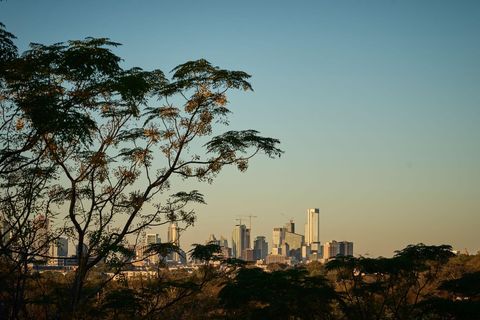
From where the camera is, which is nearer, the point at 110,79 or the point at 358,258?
the point at 110,79

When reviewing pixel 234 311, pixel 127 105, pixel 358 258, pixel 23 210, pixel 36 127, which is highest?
pixel 127 105

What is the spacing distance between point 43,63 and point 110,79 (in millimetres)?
1667

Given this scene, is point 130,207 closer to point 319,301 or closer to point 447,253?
point 319,301

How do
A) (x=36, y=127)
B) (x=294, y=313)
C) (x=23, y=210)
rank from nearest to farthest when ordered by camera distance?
(x=36, y=127) < (x=23, y=210) < (x=294, y=313)

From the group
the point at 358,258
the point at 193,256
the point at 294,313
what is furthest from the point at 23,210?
the point at 358,258

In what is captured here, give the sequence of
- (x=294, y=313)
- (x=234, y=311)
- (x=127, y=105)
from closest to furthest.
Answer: (x=127, y=105), (x=294, y=313), (x=234, y=311)

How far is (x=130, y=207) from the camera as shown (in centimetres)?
2045

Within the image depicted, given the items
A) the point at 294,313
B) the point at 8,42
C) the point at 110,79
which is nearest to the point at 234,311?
the point at 294,313

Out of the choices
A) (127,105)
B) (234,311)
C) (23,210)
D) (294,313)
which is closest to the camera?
(23,210)

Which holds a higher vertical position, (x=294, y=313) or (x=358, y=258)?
(x=358, y=258)

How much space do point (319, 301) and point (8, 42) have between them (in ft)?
45.5

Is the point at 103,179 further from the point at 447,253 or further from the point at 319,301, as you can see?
the point at 447,253

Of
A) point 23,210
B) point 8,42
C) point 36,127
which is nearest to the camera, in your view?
A: point 8,42

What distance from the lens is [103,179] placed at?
20.3m
